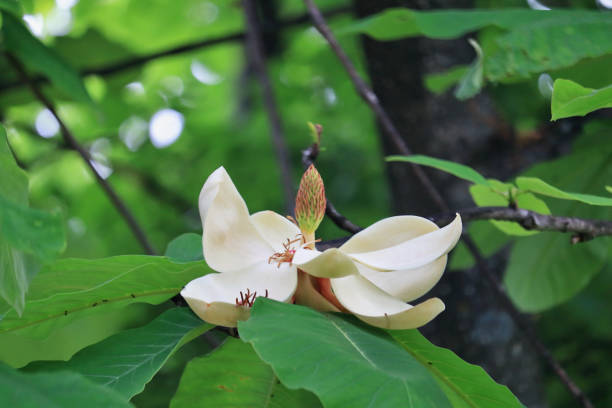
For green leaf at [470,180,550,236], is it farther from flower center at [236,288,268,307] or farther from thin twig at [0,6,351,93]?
thin twig at [0,6,351,93]

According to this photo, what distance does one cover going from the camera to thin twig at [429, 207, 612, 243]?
89cm

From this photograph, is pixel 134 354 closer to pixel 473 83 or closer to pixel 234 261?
pixel 234 261

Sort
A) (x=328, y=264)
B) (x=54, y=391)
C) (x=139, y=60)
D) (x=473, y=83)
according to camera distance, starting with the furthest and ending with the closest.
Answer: (x=139, y=60), (x=473, y=83), (x=328, y=264), (x=54, y=391)

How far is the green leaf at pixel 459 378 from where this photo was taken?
69 cm

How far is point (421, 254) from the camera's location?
708mm

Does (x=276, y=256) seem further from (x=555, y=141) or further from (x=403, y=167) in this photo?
(x=555, y=141)

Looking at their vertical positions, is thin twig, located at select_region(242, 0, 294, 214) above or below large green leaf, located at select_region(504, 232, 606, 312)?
above

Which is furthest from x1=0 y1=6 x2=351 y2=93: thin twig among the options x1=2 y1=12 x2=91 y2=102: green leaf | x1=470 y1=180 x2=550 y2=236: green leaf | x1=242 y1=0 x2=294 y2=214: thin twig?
x1=470 y1=180 x2=550 y2=236: green leaf

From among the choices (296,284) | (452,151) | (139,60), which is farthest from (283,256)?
(139,60)

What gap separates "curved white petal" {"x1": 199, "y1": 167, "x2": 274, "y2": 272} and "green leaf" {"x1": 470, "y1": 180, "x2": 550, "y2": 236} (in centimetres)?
34

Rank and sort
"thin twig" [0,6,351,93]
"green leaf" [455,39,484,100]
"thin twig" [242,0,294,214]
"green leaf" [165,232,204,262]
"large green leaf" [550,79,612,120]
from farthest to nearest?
"thin twig" [0,6,351,93], "thin twig" [242,0,294,214], "green leaf" [455,39,484,100], "green leaf" [165,232,204,262], "large green leaf" [550,79,612,120]

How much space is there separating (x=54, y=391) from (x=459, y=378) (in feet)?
1.28

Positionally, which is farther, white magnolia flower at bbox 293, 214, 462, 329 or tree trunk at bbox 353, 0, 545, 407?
tree trunk at bbox 353, 0, 545, 407

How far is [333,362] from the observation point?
1.90 feet
